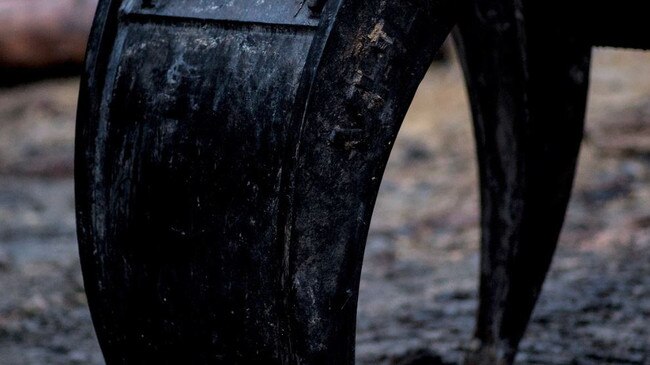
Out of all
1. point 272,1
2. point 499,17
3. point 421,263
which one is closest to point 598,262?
point 421,263

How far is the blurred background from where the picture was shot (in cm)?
246

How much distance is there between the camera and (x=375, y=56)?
1118 millimetres

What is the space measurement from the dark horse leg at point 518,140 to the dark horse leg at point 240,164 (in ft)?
1.55

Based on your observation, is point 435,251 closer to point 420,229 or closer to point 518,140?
point 420,229

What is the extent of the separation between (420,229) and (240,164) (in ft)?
8.22

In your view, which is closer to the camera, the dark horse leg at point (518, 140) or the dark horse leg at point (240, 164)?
the dark horse leg at point (240, 164)

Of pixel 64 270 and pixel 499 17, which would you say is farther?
pixel 64 270

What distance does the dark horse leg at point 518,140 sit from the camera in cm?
165

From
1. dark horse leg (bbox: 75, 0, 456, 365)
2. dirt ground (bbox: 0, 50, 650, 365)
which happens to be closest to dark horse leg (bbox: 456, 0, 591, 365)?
dirt ground (bbox: 0, 50, 650, 365)

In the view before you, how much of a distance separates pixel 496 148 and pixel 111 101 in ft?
2.62

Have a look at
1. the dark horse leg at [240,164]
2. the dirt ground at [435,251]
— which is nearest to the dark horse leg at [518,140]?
the dirt ground at [435,251]

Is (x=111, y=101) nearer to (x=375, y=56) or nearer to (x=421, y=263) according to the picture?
(x=375, y=56)

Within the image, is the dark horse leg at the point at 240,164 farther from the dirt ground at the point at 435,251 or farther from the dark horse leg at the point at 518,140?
the dirt ground at the point at 435,251

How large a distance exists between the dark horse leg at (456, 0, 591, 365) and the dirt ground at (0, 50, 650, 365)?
32cm
